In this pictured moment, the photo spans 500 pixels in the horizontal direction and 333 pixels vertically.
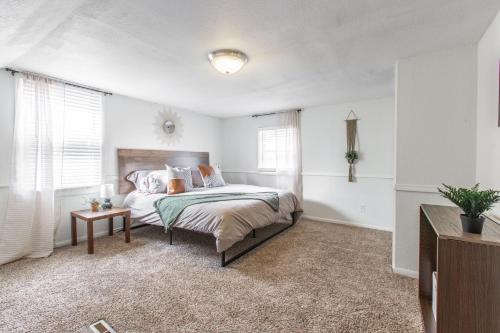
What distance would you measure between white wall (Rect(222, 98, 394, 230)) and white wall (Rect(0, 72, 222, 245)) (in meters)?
1.67

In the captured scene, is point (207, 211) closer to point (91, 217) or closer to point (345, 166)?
point (91, 217)

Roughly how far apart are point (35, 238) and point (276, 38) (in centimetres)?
350

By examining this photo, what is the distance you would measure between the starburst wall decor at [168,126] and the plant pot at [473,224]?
14.0ft

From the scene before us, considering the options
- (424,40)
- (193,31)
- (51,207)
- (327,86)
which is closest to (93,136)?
(51,207)

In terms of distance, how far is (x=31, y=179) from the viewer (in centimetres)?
277

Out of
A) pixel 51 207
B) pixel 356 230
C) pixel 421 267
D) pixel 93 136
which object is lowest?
pixel 356 230

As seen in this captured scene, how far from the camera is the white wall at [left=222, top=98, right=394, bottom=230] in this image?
12.7ft

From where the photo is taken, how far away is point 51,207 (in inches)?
114

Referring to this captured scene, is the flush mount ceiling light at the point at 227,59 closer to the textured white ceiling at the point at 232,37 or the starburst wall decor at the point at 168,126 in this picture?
the textured white ceiling at the point at 232,37

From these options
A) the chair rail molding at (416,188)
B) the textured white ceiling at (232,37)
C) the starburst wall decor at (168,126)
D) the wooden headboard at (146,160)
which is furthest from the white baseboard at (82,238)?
the chair rail molding at (416,188)

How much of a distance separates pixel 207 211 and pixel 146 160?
6.61ft

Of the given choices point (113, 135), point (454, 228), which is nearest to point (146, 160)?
point (113, 135)

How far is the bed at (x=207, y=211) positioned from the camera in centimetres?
254

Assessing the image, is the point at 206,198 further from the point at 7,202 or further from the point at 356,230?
the point at 356,230
